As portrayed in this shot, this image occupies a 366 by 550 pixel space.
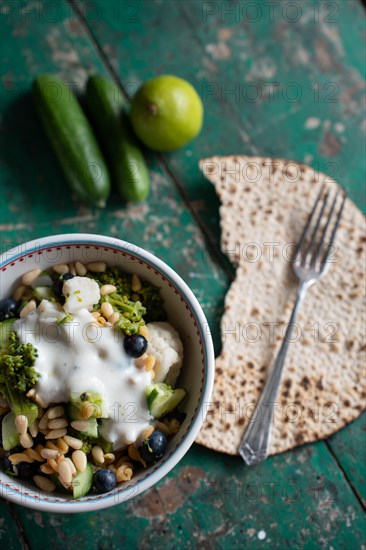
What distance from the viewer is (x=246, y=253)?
276 centimetres

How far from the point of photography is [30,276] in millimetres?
2152

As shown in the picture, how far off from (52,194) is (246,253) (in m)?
0.93

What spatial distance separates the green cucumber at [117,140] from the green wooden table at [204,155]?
0.11 metres

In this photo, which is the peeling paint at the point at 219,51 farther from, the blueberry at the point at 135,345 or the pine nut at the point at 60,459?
the pine nut at the point at 60,459

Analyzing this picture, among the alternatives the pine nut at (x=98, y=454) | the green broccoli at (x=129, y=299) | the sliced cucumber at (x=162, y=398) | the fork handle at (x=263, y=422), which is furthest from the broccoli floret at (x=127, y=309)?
the fork handle at (x=263, y=422)

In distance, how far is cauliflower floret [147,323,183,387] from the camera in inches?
80.6

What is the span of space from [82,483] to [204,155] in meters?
1.61

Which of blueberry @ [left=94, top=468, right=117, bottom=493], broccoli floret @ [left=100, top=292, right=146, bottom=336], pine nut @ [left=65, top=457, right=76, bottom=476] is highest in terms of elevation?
broccoli floret @ [left=100, top=292, right=146, bottom=336]

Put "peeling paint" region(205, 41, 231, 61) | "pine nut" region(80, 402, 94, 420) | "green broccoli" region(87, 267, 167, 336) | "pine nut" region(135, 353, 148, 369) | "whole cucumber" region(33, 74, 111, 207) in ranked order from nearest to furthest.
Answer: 1. "pine nut" region(80, 402, 94, 420)
2. "pine nut" region(135, 353, 148, 369)
3. "green broccoli" region(87, 267, 167, 336)
4. "whole cucumber" region(33, 74, 111, 207)
5. "peeling paint" region(205, 41, 231, 61)

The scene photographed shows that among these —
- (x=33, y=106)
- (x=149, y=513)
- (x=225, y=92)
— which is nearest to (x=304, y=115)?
(x=225, y=92)

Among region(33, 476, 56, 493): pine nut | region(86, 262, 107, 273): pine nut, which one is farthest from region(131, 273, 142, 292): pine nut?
region(33, 476, 56, 493): pine nut

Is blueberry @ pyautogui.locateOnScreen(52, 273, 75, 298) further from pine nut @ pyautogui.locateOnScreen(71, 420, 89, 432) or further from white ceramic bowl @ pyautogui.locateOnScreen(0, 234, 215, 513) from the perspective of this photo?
pine nut @ pyautogui.locateOnScreen(71, 420, 89, 432)

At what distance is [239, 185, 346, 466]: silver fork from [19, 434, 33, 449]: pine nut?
0.98 metres

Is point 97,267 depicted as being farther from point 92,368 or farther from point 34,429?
point 34,429
